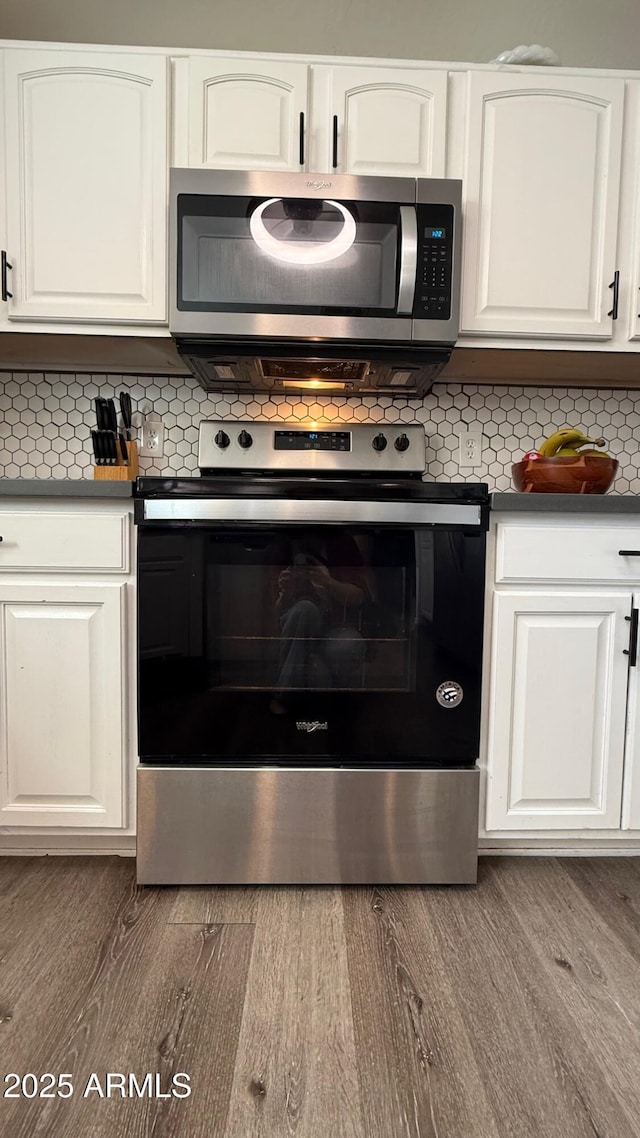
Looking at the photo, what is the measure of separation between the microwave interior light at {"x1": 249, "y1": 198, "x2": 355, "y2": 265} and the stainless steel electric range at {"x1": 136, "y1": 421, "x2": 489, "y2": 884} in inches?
22.2

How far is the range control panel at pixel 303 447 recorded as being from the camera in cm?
168

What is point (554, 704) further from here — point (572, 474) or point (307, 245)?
point (307, 245)

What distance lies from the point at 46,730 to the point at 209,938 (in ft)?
1.93

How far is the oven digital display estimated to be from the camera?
168 cm

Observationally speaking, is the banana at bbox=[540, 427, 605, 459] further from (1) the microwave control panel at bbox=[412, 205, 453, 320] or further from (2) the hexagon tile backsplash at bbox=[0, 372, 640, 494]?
(1) the microwave control panel at bbox=[412, 205, 453, 320]

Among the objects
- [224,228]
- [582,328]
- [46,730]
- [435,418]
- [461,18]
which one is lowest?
[46,730]

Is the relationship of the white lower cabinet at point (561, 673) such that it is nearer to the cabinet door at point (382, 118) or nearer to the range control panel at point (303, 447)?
the range control panel at point (303, 447)

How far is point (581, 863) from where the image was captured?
4.87 ft

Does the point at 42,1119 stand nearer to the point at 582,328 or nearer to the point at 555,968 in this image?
the point at 555,968

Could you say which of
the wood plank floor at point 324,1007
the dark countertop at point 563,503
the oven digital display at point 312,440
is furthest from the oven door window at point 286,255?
the wood plank floor at point 324,1007

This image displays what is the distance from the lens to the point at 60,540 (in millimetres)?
1337

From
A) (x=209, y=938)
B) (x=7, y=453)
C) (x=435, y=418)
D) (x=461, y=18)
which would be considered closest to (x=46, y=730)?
(x=209, y=938)

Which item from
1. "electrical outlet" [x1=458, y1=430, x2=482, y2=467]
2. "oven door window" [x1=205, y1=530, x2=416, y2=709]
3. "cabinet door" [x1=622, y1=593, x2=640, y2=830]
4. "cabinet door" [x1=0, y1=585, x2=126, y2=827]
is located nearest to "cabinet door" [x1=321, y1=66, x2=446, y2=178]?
"electrical outlet" [x1=458, y1=430, x2=482, y2=467]

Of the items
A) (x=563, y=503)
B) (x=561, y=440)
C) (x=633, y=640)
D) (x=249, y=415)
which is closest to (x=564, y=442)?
(x=561, y=440)
